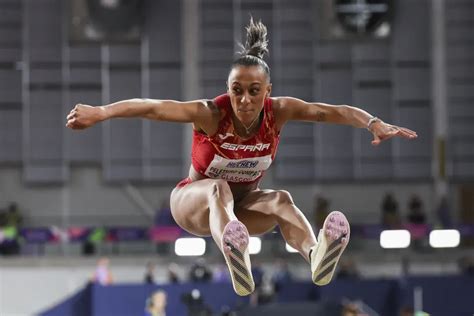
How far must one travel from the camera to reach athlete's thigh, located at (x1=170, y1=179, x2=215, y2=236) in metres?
6.36

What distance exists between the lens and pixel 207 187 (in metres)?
6.30

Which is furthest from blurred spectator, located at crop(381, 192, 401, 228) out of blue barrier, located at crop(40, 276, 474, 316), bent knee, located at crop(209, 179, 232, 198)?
bent knee, located at crop(209, 179, 232, 198)

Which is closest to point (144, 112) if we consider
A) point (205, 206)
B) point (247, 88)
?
point (247, 88)

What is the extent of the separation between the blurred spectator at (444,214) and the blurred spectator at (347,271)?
3.38m

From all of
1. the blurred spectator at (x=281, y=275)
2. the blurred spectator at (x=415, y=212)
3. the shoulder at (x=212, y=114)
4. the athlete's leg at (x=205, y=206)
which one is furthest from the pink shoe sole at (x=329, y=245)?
the blurred spectator at (x=415, y=212)

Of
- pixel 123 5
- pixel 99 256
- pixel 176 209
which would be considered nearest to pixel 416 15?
pixel 123 5

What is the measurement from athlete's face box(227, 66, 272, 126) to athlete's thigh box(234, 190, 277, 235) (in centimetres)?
73

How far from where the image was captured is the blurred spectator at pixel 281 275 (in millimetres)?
16078

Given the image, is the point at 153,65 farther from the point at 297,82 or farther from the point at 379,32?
the point at 379,32

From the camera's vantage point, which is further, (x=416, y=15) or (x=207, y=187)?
(x=416, y=15)

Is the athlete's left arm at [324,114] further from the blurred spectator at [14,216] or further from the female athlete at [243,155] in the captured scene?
the blurred spectator at [14,216]

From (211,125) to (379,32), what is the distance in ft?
54.2

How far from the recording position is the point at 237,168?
6.40 metres

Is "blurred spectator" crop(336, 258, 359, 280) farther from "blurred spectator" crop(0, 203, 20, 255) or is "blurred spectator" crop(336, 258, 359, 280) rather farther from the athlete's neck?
the athlete's neck
